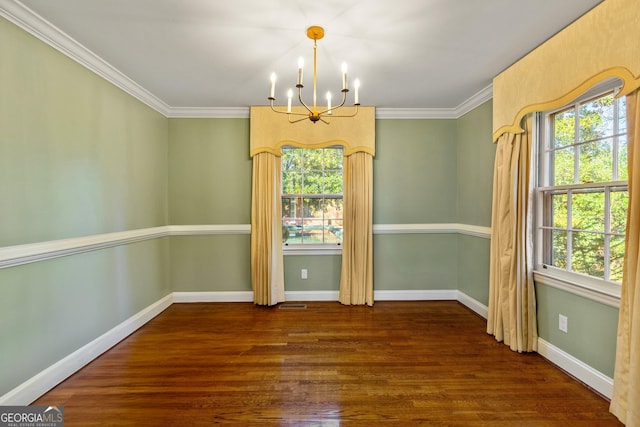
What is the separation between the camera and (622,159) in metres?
1.88

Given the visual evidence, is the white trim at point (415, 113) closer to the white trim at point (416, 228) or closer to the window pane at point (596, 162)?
A: the white trim at point (416, 228)

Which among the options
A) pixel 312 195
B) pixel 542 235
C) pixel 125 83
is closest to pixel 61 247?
pixel 125 83

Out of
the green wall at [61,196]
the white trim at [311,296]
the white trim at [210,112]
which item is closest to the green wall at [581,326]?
the white trim at [311,296]

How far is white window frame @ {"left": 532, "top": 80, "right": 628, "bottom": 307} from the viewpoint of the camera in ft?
6.26

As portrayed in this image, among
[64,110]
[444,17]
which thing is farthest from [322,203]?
[64,110]

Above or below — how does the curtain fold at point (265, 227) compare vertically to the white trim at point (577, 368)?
above

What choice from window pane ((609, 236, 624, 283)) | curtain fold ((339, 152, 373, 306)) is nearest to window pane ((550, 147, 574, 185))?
window pane ((609, 236, 624, 283))

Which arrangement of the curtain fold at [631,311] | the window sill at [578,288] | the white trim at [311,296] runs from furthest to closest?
the white trim at [311,296]
the window sill at [578,288]
the curtain fold at [631,311]

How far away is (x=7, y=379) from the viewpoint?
1.74 meters

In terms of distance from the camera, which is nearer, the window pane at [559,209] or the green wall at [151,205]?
the green wall at [151,205]

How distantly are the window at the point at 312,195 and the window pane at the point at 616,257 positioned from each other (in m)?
2.57

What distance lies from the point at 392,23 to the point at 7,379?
331cm

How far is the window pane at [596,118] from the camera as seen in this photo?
1.96 m

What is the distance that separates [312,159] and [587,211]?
2.80 m
